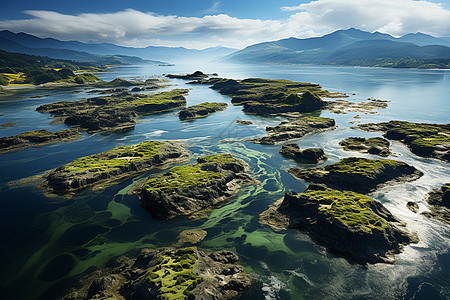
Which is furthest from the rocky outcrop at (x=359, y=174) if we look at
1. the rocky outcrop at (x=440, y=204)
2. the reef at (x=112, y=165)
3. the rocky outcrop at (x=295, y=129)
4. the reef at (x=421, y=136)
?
the reef at (x=112, y=165)

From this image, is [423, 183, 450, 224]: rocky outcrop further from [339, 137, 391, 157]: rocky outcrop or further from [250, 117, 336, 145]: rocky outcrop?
[250, 117, 336, 145]: rocky outcrop

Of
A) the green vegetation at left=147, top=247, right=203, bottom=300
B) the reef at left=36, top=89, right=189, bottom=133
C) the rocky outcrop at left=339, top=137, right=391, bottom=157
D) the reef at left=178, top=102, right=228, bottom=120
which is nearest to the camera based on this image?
the green vegetation at left=147, top=247, right=203, bottom=300

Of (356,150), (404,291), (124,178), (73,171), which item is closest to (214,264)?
(404,291)

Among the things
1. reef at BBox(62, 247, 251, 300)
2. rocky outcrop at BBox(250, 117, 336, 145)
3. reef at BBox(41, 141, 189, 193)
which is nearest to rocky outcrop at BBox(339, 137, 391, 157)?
rocky outcrop at BBox(250, 117, 336, 145)

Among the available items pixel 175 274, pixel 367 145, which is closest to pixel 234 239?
pixel 175 274

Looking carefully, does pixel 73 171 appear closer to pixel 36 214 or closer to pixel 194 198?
pixel 36 214

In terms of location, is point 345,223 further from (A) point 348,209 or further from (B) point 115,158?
(B) point 115,158

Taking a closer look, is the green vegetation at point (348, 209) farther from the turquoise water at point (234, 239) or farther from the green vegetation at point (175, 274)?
the green vegetation at point (175, 274)
